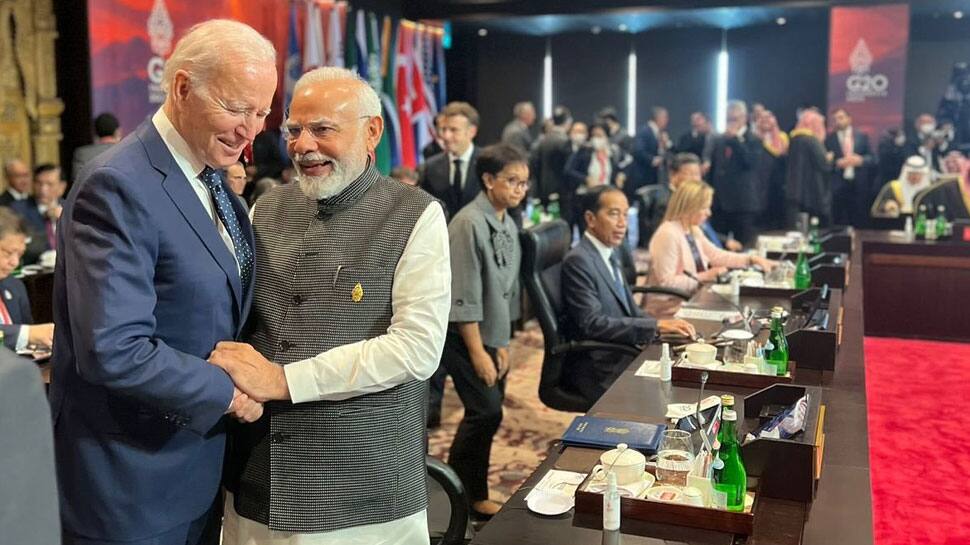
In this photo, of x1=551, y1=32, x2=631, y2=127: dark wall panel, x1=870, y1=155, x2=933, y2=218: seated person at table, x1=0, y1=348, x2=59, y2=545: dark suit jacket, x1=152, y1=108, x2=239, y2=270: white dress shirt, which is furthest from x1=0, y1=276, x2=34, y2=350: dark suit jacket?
x1=551, y1=32, x2=631, y2=127: dark wall panel

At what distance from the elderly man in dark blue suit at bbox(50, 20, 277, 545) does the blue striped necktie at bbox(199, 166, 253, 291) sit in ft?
0.11

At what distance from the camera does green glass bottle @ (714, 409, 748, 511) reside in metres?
1.77

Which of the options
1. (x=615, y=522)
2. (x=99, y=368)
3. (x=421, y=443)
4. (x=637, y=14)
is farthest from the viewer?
(x=637, y=14)

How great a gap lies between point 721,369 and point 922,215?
455cm

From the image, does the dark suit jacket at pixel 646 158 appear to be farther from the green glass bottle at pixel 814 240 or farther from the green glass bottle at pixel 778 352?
the green glass bottle at pixel 778 352

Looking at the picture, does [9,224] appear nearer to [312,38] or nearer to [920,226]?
[920,226]

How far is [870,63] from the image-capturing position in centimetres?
1027

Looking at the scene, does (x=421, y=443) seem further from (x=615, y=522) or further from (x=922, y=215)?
(x=922, y=215)

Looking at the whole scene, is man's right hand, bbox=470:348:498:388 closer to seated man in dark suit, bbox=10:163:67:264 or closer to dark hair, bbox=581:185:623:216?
dark hair, bbox=581:185:623:216

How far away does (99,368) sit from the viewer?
1.47m

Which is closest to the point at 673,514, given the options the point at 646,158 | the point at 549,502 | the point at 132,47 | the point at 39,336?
the point at 549,502

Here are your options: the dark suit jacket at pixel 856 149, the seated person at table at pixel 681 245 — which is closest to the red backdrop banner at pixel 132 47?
the seated person at table at pixel 681 245

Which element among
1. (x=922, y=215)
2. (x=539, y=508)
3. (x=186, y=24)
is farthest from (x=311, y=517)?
(x=186, y=24)

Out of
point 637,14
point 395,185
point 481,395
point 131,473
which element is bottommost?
point 481,395
